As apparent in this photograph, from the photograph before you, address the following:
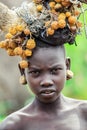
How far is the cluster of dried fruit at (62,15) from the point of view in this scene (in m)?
5.45

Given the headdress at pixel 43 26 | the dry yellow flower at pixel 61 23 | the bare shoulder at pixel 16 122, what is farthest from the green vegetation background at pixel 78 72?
the dry yellow flower at pixel 61 23

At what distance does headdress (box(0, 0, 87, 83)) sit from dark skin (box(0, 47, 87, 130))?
0.25 feet

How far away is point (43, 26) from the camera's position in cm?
550

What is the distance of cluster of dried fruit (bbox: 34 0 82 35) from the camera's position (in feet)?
17.9

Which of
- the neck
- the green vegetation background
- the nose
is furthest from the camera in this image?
the green vegetation background

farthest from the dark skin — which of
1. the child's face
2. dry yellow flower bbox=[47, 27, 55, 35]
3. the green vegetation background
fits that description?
the green vegetation background

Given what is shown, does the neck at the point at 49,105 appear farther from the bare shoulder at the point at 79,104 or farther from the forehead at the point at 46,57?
the forehead at the point at 46,57

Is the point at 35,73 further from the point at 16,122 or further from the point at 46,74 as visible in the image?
the point at 16,122

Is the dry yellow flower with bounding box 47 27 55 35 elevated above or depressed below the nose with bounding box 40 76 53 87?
above

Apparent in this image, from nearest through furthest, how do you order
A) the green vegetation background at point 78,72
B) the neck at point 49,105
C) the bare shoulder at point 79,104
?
the neck at point 49,105
the bare shoulder at point 79,104
the green vegetation background at point 78,72

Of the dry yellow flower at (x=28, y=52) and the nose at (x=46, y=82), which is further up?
the dry yellow flower at (x=28, y=52)

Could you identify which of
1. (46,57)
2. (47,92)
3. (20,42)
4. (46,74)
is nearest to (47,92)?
(47,92)

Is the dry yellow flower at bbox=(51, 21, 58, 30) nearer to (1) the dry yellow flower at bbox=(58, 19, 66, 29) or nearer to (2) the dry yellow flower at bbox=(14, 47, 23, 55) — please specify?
(1) the dry yellow flower at bbox=(58, 19, 66, 29)

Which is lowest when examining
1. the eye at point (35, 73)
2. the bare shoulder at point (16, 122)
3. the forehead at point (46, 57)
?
the bare shoulder at point (16, 122)
